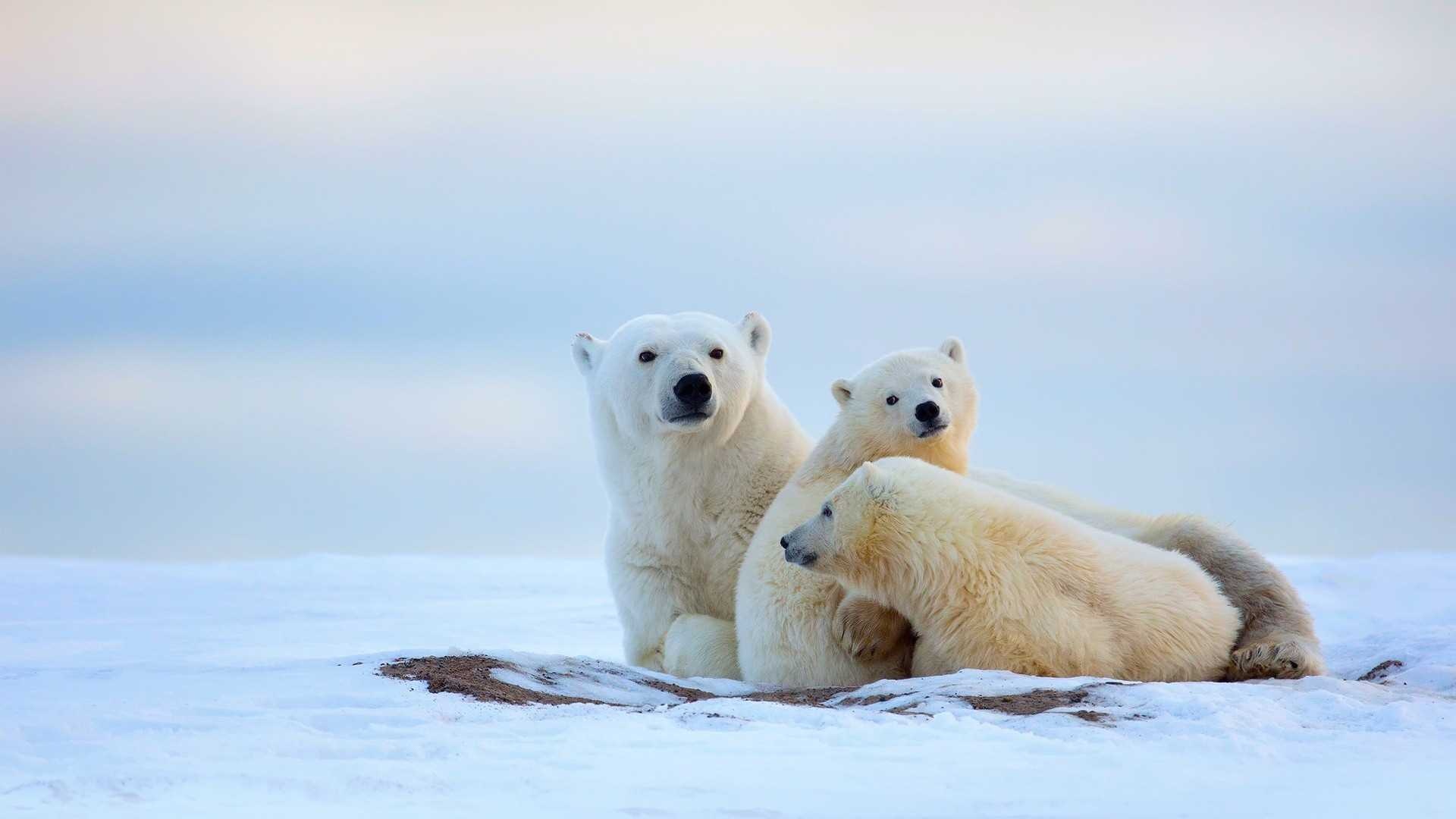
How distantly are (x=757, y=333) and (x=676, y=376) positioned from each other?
878mm

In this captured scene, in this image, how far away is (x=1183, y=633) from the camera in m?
5.90

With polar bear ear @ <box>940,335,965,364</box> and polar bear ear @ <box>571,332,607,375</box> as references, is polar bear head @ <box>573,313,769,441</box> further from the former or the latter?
polar bear ear @ <box>940,335,965,364</box>

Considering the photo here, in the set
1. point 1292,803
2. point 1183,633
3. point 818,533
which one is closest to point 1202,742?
point 1292,803

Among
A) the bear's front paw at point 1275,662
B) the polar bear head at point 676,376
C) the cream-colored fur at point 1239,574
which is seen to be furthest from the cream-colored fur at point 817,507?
the bear's front paw at point 1275,662

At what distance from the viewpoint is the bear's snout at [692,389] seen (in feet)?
21.6

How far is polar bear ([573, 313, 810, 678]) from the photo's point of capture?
682cm

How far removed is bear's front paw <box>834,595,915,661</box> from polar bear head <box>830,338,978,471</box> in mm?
794

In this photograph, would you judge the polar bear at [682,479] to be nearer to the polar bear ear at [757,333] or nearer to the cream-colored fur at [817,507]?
the polar bear ear at [757,333]

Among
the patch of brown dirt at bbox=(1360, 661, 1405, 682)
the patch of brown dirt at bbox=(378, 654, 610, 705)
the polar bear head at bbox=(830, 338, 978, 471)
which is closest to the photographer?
the patch of brown dirt at bbox=(378, 654, 610, 705)

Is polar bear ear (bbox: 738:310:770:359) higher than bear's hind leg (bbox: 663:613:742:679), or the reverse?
polar bear ear (bbox: 738:310:770:359)

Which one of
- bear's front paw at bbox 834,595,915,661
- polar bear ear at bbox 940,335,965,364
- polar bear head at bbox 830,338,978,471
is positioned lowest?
bear's front paw at bbox 834,595,915,661

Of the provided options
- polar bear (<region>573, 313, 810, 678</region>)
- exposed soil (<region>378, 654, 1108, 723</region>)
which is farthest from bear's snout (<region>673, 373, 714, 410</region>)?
exposed soil (<region>378, 654, 1108, 723</region>)

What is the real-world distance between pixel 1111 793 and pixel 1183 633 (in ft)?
7.24

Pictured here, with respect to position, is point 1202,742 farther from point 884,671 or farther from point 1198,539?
point 1198,539
